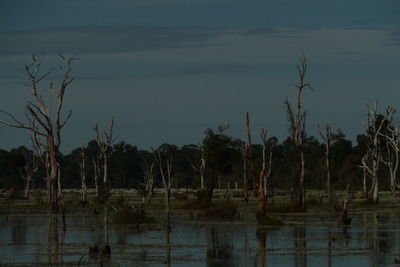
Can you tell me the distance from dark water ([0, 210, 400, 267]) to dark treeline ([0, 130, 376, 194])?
768 inches

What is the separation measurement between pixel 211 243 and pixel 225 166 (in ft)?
98.1

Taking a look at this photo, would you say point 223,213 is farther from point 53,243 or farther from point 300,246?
point 300,246

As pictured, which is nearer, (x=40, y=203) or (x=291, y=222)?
(x=291, y=222)

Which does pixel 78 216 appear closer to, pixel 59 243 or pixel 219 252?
pixel 59 243

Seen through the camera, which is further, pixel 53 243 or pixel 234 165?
pixel 234 165

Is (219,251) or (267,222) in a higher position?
(267,222)

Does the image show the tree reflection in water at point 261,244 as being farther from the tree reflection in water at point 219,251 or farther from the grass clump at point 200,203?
the grass clump at point 200,203

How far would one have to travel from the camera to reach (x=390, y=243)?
1287 inches

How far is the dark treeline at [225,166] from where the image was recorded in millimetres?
66688

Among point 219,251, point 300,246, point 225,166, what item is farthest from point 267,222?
point 225,166

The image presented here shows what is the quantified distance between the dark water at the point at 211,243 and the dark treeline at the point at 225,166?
1951 cm

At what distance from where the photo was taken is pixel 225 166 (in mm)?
63500

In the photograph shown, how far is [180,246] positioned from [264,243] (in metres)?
2.66

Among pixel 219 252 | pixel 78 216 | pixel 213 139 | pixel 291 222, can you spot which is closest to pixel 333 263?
pixel 219 252
